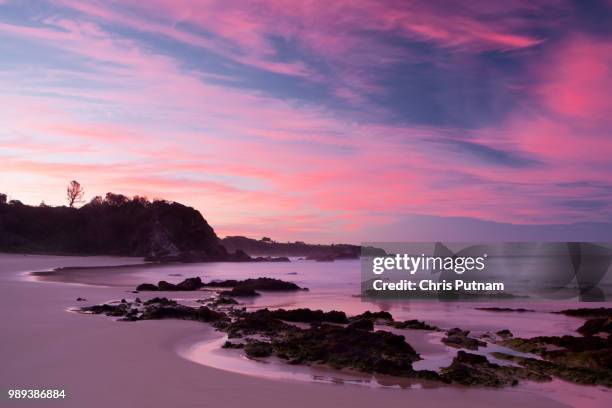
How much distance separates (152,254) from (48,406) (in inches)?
2667

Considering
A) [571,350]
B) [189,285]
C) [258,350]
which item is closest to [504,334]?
[571,350]

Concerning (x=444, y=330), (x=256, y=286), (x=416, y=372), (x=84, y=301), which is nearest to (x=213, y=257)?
(x=256, y=286)

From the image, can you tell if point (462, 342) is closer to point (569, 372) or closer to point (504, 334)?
point (504, 334)

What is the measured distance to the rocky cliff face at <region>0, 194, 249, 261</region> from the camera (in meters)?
70.4

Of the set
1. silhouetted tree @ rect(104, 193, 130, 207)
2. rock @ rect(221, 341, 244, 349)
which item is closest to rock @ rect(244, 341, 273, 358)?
rock @ rect(221, 341, 244, 349)

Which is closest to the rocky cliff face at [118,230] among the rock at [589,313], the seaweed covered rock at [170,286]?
the seaweed covered rock at [170,286]

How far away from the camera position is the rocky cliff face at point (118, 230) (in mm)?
70438

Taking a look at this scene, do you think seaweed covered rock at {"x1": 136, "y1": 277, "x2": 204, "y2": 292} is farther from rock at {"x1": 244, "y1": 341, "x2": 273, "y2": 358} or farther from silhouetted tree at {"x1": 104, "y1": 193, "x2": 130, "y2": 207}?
silhouetted tree at {"x1": 104, "y1": 193, "x2": 130, "y2": 207}

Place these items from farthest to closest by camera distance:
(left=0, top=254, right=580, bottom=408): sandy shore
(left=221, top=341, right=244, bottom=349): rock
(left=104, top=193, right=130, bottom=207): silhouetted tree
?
(left=104, top=193, right=130, bottom=207): silhouetted tree
(left=221, top=341, right=244, bottom=349): rock
(left=0, top=254, right=580, bottom=408): sandy shore

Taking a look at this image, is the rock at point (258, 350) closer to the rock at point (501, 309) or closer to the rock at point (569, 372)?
the rock at point (569, 372)

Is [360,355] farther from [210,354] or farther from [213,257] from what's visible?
[213,257]

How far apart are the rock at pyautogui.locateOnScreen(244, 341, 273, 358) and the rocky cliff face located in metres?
58.2

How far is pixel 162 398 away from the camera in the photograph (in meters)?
6.58

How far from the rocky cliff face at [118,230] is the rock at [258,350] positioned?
5819cm
